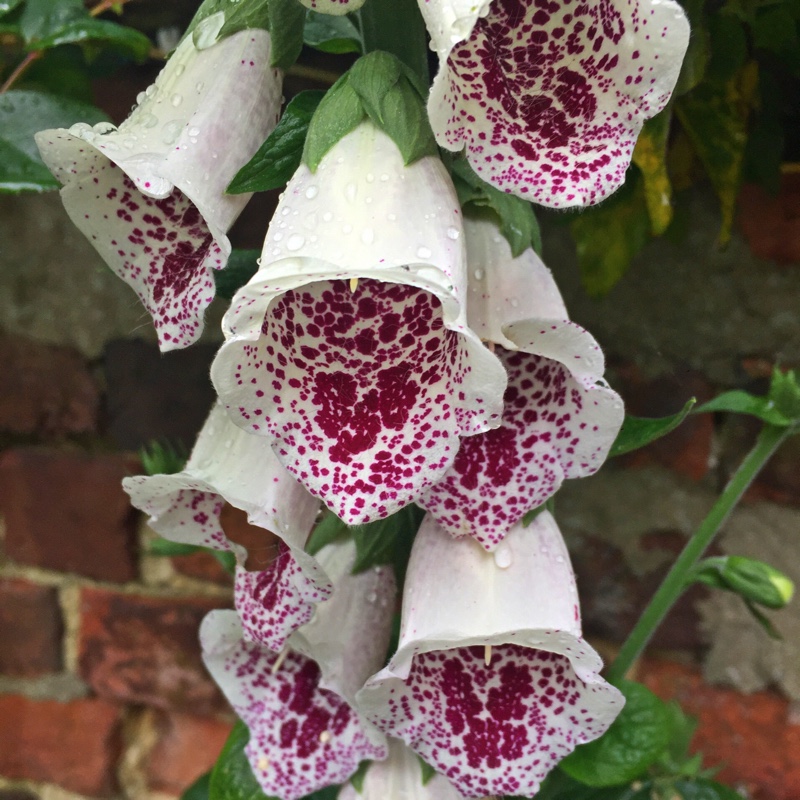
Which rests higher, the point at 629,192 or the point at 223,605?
the point at 629,192

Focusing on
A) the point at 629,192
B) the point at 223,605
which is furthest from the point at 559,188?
the point at 223,605

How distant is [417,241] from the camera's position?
34 centimetres

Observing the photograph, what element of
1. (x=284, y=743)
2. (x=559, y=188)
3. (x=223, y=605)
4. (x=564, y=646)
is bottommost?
(x=223, y=605)

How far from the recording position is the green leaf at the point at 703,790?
626mm

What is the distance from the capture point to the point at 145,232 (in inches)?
16.4

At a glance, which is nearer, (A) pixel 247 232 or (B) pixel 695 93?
(B) pixel 695 93

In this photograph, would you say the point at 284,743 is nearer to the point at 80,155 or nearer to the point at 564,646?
the point at 564,646

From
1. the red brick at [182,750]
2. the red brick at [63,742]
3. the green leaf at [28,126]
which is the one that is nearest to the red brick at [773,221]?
the green leaf at [28,126]

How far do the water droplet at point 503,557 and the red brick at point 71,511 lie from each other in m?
0.57

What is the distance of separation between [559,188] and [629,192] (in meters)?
0.36

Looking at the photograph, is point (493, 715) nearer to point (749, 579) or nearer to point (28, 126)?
point (749, 579)

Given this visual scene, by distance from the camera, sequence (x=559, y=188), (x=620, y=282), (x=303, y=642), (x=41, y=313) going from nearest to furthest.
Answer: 1. (x=559, y=188)
2. (x=303, y=642)
3. (x=620, y=282)
4. (x=41, y=313)

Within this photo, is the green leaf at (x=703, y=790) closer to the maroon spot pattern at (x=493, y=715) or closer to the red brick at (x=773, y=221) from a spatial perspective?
the maroon spot pattern at (x=493, y=715)

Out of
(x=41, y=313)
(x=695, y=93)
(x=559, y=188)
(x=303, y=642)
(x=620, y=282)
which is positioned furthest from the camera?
(x=41, y=313)
